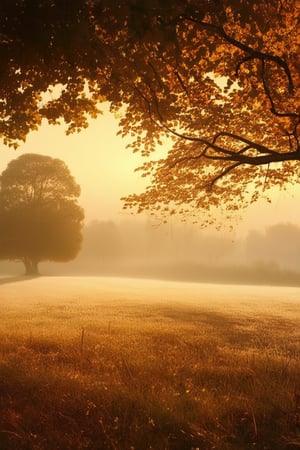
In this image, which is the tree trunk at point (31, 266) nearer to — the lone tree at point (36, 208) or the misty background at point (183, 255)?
the lone tree at point (36, 208)

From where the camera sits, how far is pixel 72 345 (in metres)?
10.9

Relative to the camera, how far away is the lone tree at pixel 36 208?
48.8 meters

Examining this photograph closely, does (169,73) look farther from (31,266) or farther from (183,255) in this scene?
(183,255)

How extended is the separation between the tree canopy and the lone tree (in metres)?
37.9

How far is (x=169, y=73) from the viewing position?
9586 millimetres

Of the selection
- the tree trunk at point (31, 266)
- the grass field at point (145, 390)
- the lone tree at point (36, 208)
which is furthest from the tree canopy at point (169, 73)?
the tree trunk at point (31, 266)

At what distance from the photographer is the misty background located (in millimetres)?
80250

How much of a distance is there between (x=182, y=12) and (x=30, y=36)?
2.77 metres

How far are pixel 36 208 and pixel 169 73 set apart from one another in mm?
41927

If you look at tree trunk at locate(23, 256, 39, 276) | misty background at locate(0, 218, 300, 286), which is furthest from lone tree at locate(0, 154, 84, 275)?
misty background at locate(0, 218, 300, 286)

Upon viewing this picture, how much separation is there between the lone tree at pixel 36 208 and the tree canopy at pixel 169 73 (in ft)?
125

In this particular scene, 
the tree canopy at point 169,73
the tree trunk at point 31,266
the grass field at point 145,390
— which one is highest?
the tree canopy at point 169,73

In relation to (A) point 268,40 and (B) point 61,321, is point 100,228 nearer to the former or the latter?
(B) point 61,321

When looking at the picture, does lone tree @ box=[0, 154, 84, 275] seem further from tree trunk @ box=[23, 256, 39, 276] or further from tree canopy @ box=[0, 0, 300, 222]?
tree canopy @ box=[0, 0, 300, 222]
